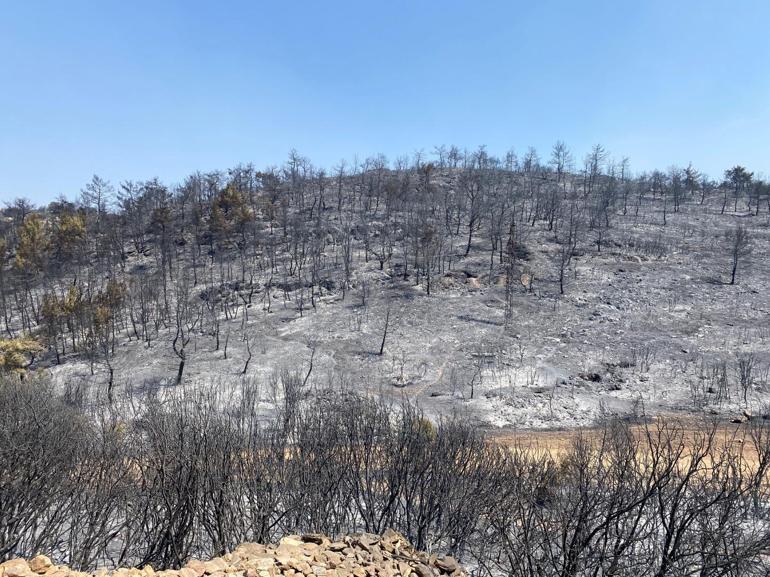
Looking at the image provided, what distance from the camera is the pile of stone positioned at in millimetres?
7633

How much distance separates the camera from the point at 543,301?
56969mm

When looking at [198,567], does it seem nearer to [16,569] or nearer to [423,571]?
[16,569]

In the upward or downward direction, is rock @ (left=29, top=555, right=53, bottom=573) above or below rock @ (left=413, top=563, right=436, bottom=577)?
above

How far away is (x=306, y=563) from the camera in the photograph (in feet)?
27.6

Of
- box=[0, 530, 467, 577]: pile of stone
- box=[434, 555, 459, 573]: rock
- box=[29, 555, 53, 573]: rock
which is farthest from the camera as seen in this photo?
box=[434, 555, 459, 573]: rock

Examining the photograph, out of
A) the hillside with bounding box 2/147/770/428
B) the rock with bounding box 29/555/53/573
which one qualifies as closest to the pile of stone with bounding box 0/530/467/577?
the rock with bounding box 29/555/53/573

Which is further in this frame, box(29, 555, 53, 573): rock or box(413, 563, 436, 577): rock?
box(413, 563, 436, 577): rock

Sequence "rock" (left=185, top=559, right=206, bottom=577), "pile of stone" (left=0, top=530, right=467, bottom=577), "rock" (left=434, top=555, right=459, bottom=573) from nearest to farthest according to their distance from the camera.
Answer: "pile of stone" (left=0, top=530, right=467, bottom=577)
"rock" (left=185, top=559, right=206, bottom=577)
"rock" (left=434, top=555, right=459, bottom=573)

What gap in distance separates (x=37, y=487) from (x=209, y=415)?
15.7 ft

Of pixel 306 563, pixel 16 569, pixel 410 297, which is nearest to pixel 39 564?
pixel 16 569

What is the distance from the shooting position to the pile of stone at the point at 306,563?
25.0ft

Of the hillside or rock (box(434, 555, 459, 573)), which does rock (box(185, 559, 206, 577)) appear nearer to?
rock (box(434, 555, 459, 573))

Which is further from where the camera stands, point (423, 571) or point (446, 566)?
point (446, 566)

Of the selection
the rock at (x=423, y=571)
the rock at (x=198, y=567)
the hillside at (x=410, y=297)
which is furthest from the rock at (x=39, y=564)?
the hillside at (x=410, y=297)
